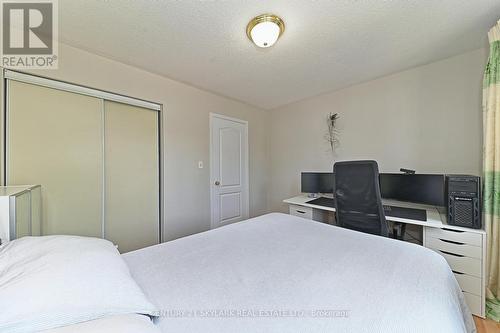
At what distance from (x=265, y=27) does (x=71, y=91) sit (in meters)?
1.82

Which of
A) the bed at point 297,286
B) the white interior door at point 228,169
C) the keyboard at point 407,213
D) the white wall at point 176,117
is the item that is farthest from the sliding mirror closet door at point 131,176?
the keyboard at point 407,213

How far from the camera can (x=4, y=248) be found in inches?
33.1

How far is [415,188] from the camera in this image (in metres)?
2.30

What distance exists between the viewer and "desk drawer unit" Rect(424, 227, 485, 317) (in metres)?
1.69

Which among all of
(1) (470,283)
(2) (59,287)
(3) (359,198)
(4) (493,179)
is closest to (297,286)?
(2) (59,287)

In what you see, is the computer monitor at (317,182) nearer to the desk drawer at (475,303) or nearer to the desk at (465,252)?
the desk at (465,252)

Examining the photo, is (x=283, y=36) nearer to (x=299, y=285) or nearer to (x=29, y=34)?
(x=299, y=285)

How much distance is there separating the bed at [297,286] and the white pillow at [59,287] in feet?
0.29

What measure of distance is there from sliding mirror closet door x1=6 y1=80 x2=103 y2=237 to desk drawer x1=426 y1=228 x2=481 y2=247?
3120mm

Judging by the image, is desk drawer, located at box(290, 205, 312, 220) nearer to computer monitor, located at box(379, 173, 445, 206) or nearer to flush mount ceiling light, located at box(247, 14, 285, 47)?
computer monitor, located at box(379, 173, 445, 206)

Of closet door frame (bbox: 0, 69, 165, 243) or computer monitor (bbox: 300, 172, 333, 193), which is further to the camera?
computer monitor (bbox: 300, 172, 333, 193)

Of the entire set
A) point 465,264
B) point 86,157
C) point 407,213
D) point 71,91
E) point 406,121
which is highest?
point 71,91

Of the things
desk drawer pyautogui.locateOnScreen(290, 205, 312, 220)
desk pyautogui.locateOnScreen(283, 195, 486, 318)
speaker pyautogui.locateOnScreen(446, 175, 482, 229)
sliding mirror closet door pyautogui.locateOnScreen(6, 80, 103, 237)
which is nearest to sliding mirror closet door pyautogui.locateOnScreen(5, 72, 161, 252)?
sliding mirror closet door pyautogui.locateOnScreen(6, 80, 103, 237)

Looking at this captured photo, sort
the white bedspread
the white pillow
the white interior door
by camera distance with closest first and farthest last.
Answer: the white pillow
the white bedspread
the white interior door
